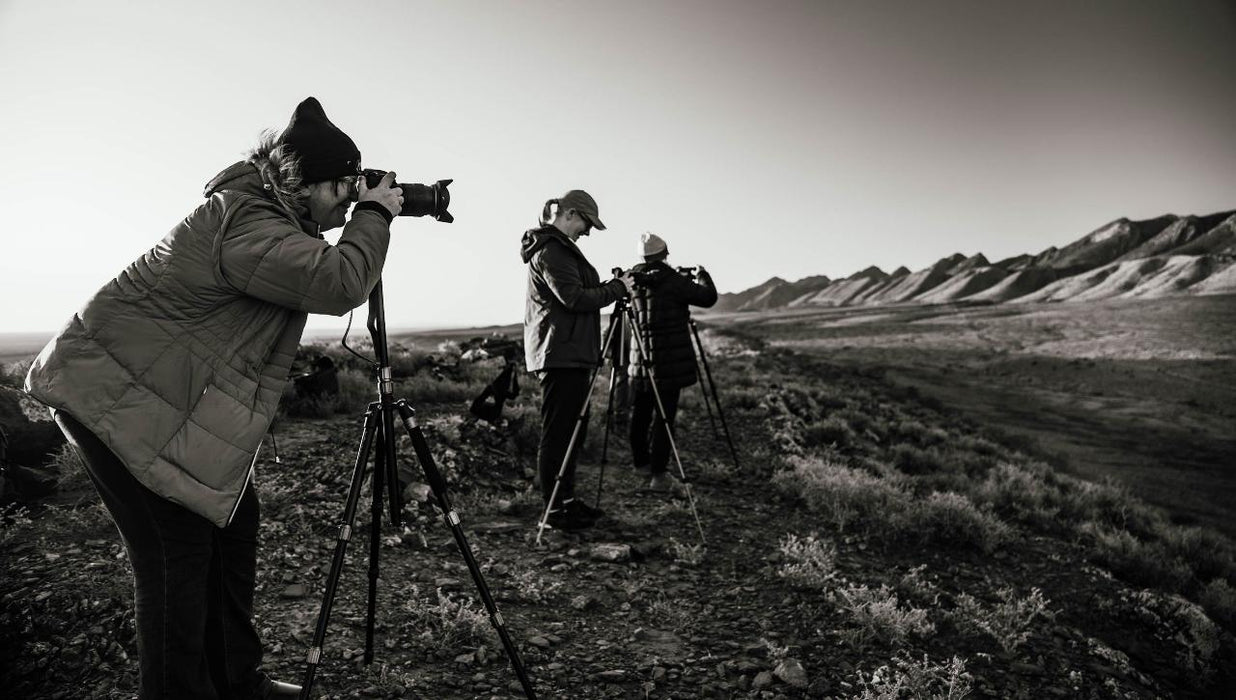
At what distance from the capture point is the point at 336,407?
8.35m

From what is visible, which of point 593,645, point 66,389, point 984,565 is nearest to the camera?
point 66,389

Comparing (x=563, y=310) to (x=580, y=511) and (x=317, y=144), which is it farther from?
(x=317, y=144)

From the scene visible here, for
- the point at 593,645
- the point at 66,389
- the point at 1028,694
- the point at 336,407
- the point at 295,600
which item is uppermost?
the point at 66,389

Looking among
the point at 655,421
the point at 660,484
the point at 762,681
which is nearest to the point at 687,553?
the point at 660,484

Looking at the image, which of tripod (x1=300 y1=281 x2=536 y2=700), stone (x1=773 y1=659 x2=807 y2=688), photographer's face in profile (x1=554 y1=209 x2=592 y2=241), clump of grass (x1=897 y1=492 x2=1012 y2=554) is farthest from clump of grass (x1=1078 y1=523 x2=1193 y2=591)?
tripod (x1=300 y1=281 x2=536 y2=700)

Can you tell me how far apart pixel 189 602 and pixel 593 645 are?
2463 millimetres

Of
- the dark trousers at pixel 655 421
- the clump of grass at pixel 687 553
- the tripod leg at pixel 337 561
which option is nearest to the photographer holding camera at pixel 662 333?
the dark trousers at pixel 655 421

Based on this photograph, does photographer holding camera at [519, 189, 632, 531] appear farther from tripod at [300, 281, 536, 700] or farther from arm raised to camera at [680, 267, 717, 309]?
tripod at [300, 281, 536, 700]

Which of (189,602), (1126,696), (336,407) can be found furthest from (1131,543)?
(336,407)

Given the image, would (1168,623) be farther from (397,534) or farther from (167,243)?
(167,243)

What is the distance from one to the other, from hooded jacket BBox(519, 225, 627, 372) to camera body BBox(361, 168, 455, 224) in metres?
2.06

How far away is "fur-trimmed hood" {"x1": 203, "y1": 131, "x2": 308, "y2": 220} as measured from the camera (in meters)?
2.18

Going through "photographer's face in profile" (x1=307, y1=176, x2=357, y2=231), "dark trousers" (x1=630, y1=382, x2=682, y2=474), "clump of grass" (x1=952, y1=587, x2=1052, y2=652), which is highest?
"photographer's face in profile" (x1=307, y1=176, x2=357, y2=231)

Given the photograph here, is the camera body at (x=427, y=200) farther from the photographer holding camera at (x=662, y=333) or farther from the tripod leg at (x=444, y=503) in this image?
the photographer holding camera at (x=662, y=333)
